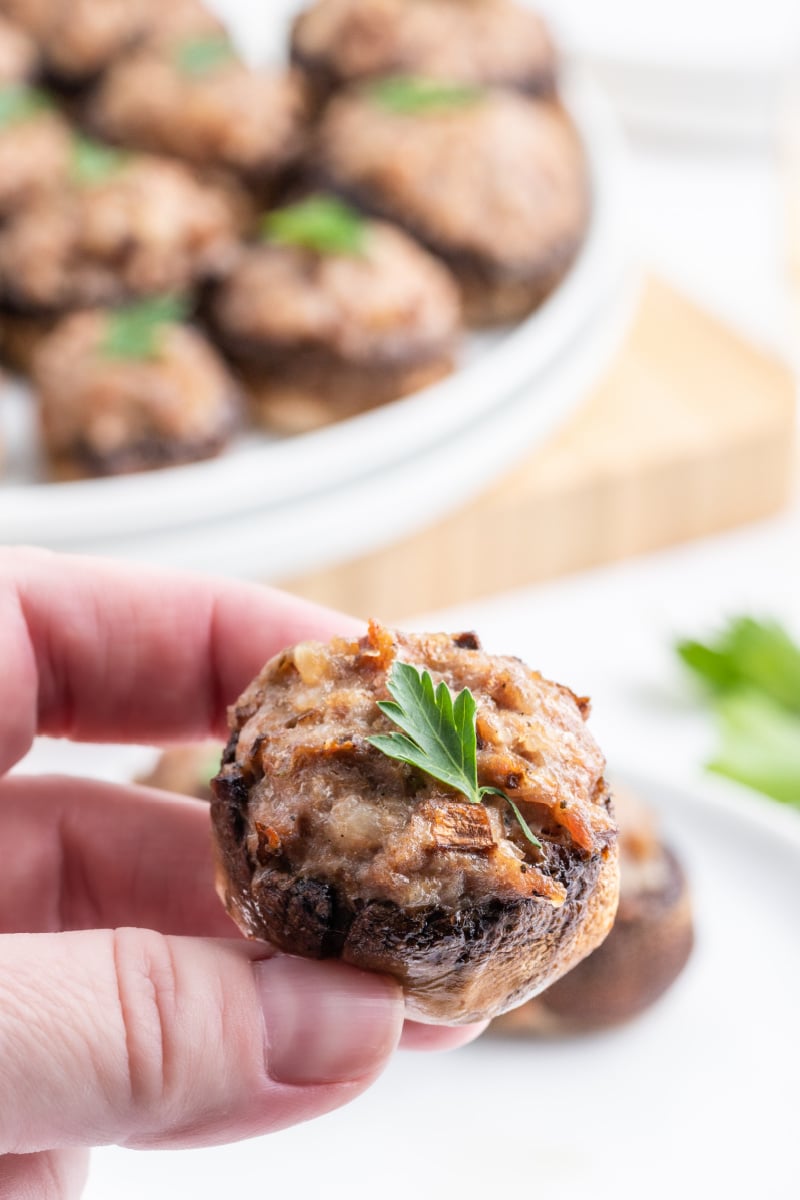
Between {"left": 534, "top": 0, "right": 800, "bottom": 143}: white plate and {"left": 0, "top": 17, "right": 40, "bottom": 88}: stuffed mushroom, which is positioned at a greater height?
{"left": 534, "top": 0, "right": 800, "bottom": 143}: white plate

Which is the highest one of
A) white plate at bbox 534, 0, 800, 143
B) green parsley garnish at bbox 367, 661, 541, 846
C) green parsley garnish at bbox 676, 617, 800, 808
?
green parsley garnish at bbox 367, 661, 541, 846

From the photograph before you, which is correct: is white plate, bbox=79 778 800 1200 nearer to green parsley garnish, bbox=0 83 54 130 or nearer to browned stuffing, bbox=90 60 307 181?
browned stuffing, bbox=90 60 307 181

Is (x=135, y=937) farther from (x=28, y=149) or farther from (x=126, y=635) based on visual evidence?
(x=28, y=149)

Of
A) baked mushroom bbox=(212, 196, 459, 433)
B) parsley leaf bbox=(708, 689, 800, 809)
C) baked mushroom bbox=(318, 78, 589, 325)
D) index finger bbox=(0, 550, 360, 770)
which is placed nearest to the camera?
index finger bbox=(0, 550, 360, 770)

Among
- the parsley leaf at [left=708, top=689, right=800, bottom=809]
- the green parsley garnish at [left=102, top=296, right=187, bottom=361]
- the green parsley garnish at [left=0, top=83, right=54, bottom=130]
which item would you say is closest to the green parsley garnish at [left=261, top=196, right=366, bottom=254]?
the green parsley garnish at [left=102, top=296, right=187, bottom=361]

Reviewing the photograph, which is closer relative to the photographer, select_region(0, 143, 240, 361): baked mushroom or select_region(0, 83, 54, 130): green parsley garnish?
select_region(0, 143, 240, 361): baked mushroom

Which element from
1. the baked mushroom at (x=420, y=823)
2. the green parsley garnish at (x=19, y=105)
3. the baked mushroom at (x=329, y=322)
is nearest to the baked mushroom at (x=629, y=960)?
the baked mushroom at (x=420, y=823)

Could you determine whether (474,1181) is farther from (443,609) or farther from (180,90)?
(180,90)
